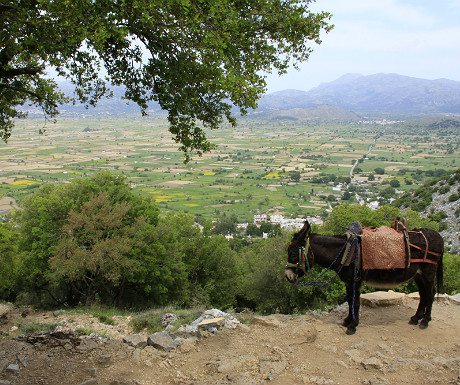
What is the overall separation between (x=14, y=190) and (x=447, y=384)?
88.6 meters

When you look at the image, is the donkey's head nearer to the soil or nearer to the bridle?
the bridle

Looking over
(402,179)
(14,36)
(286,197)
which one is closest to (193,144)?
(14,36)

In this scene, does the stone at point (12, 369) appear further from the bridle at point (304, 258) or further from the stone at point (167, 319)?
the bridle at point (304, 258)

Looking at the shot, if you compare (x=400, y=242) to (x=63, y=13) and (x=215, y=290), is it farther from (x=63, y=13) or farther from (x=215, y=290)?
(x=215, y=290)

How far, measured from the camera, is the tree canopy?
6.33m

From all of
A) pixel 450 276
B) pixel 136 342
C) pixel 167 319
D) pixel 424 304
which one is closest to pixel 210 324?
pixel 136 342

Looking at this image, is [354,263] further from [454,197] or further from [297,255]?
[454,197]

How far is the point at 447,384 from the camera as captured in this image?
5.81 m

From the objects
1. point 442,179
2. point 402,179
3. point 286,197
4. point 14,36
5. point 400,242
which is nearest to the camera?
point 14,36

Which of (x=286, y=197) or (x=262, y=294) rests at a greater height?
(x=262, y=294)

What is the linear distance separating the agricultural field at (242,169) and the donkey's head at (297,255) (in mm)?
54891

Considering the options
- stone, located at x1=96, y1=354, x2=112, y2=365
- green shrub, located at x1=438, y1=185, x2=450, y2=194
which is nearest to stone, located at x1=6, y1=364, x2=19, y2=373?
stone, located at x1=96, y1=354, x2=112, y2=365

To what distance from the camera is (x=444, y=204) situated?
4388 cm

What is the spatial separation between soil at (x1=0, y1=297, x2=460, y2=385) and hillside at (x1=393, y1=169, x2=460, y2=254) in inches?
1171
